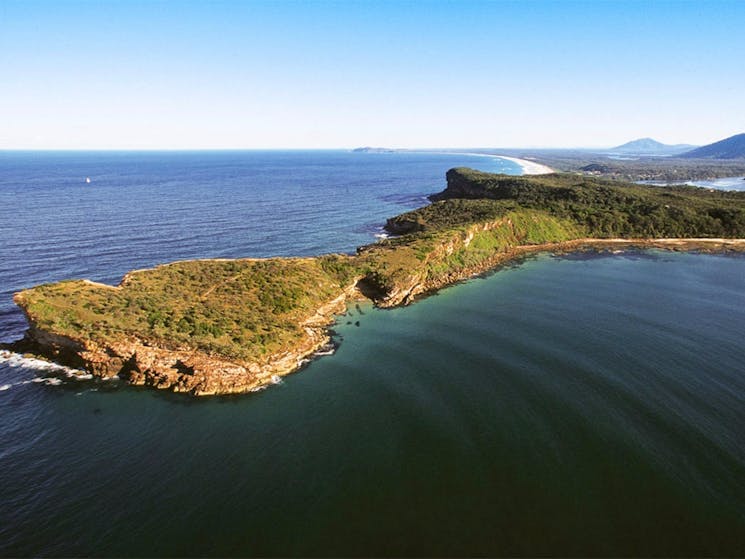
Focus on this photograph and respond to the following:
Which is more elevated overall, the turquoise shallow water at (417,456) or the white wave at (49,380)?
the white wave at (49,380)

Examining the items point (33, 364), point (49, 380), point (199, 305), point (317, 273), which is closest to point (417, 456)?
point (199, 305)

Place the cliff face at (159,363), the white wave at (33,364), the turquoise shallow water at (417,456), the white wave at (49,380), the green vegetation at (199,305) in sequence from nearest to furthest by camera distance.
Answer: the turquoise shallow water at (417,456) < the cliff face at (159,363) < the white wave at (49,380) < the white wave at (33,364) < the green vegetation at (199,305)

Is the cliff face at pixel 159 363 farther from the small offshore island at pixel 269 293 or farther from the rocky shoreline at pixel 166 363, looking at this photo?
the small offshore island at pixel 269 293

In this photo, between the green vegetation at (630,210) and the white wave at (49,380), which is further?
the green vegetation at (630,210)

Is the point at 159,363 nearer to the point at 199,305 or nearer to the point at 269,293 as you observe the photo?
the point at 199,305

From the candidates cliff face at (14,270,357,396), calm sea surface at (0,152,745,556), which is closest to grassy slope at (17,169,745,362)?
cliff face at (14,270,357,396)

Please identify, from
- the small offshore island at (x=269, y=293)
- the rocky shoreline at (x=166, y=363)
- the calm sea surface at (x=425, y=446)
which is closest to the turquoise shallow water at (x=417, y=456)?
the calm sea surface at (x=425, y=446)

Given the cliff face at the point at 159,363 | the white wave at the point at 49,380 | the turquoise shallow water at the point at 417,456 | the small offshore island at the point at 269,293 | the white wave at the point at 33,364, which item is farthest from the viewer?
the white wave at the point at 33,364
